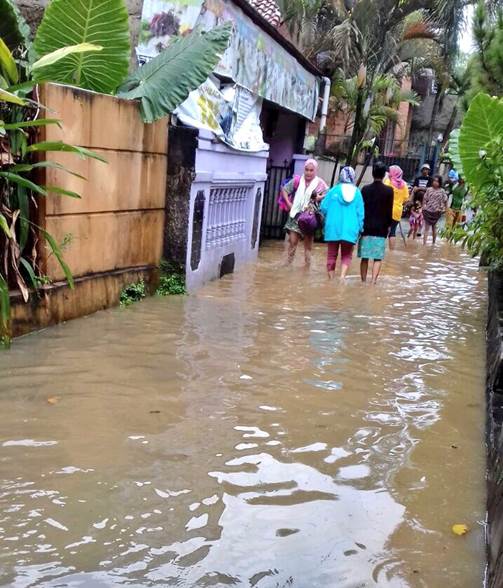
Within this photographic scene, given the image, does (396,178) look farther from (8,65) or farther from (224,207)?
(8,65)

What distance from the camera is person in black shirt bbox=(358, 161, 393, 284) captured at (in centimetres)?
904

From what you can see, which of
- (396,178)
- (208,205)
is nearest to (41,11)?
(208,205)

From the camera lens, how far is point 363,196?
918 cm

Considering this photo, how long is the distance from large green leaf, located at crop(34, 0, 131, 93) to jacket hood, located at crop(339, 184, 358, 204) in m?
3.61

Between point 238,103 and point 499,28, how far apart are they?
209 inches

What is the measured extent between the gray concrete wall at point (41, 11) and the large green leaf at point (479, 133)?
394cm

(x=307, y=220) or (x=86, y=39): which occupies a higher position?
(x=86, y=39)

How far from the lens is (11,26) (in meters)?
5.61

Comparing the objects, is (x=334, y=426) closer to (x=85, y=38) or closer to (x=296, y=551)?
(x=296, y=551)

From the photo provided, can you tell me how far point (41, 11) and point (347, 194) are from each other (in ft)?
14.6

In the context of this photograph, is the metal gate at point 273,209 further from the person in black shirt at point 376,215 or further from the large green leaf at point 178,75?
the large green leaf at point 178,75

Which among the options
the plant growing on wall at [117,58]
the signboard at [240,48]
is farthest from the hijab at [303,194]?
the plant growing on wall at [117,58]

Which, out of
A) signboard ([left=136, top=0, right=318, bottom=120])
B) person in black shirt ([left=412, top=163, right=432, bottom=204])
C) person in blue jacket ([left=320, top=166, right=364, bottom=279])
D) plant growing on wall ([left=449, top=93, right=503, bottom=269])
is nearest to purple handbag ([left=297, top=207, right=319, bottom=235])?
person in blue jacket ([left=320, top=166, right=364, bottom=279])

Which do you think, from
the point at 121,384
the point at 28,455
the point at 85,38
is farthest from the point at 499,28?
the point at 28,455
